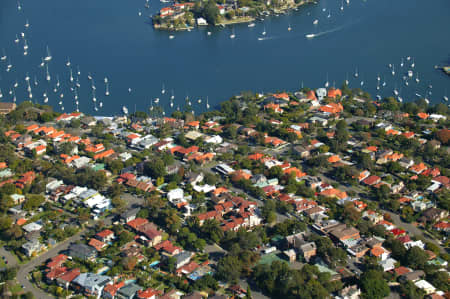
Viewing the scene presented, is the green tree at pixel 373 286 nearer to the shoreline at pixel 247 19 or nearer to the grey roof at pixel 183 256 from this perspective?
the grey roof at pixel 183 256

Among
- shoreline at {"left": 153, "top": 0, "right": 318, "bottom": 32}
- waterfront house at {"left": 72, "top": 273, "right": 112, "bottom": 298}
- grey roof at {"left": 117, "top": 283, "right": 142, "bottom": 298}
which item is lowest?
grey roof at {"left": 117, "top": 283, "right": 142, "bottom": 298}

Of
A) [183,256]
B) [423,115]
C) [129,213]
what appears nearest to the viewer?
[183,256]

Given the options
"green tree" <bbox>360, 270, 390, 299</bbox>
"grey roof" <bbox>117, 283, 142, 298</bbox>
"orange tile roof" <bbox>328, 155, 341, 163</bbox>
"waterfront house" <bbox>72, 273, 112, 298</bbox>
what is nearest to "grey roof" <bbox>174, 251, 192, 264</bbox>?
"grey roof" <bbox>117, 283, 142, 298</bbox>

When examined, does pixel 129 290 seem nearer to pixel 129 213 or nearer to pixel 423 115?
pixel 129 213

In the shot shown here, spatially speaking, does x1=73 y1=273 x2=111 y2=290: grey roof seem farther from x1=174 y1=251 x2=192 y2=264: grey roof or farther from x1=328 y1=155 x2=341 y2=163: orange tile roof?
x1=328 y1=155 x2=341 y2=163: orange tile roof

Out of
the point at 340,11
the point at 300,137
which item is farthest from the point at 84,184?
the point at 340,11

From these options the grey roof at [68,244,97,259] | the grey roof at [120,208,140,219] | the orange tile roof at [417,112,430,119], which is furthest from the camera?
the orange tile roof at [417,112,430,119]

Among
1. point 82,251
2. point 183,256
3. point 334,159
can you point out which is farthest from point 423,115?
point 82,251

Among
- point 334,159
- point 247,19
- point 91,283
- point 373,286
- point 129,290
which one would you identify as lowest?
point 373,286

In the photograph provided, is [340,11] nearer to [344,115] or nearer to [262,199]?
[344,115]

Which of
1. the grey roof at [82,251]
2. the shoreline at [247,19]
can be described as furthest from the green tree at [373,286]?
the shoreline at [247,19]

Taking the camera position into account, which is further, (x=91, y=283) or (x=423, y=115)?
(x=423, y=115)
